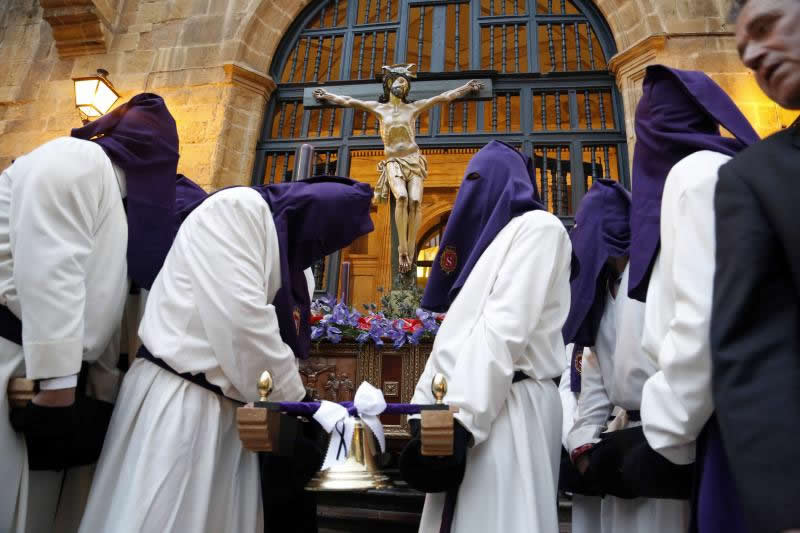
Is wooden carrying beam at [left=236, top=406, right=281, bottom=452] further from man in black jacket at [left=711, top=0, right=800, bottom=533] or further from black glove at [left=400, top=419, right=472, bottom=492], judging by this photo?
man in black jacket at [left=711, top=0, right=800, bottom=533]

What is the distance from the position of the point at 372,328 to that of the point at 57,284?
2.05 m

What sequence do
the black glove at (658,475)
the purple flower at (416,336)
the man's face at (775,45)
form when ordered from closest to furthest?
1. the man's face at (775,45)
2. the black glove at (658,475)
3. the purple flower at (416,336)

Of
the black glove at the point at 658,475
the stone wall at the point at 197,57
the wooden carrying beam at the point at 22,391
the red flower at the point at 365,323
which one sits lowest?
the black glove at the point at 658,475

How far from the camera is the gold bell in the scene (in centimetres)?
149

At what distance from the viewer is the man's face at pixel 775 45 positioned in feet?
3.39

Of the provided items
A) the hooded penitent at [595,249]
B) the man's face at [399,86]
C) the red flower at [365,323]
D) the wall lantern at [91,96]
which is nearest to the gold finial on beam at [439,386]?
the hooded penitent at [595,249]

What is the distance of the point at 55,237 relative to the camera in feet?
5.61

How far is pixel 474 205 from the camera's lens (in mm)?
2117

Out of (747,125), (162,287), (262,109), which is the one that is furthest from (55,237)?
(262,109)

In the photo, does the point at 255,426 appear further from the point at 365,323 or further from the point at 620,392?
the point at 365,323

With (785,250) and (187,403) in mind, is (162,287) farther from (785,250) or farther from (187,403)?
(785,250)

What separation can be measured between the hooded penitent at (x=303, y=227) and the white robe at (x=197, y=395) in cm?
22

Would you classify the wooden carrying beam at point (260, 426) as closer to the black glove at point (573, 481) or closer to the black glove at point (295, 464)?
the black glove at point (295, 464)

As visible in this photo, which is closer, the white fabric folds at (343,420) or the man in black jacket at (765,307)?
the man in black jacket at (765,307)
